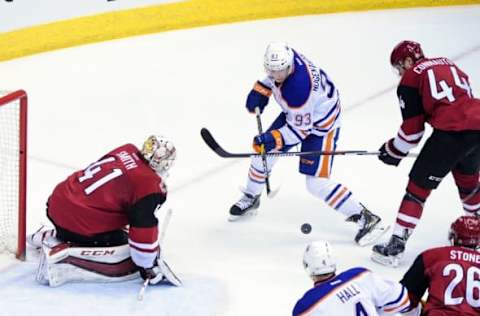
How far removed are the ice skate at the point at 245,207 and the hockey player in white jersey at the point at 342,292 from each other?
1513 mm

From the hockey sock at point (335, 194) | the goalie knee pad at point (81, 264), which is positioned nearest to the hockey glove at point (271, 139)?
the hockey sock at point (335, 194)

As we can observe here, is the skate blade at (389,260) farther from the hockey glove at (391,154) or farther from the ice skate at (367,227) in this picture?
the hockey glove at (391,154)

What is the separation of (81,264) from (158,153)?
488mm

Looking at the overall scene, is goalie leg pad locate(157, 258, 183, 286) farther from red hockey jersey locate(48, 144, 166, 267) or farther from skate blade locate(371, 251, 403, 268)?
skate blade locate(371, 251, 403, 268)

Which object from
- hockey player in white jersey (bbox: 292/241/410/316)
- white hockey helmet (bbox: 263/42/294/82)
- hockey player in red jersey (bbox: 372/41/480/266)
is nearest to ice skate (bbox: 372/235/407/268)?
hockey player in red jersey (bbox: 372/41/480/266)

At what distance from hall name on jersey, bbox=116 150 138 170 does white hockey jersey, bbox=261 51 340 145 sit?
679mm

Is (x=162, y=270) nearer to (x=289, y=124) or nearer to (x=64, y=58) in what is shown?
(x=289, y=124)

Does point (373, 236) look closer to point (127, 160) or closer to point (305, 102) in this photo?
point (305, 102)

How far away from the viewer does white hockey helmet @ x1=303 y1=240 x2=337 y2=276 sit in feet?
9.18

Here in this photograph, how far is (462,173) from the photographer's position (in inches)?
157

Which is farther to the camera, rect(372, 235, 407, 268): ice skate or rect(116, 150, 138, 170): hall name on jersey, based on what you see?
rect(372, 235, 407, 268): ice skate

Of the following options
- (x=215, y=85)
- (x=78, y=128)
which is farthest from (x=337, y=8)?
(x=78, y=128)

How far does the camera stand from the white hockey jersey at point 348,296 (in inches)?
107

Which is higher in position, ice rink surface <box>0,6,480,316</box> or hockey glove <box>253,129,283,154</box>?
hockey glove <box>253,129,283,154</box>
